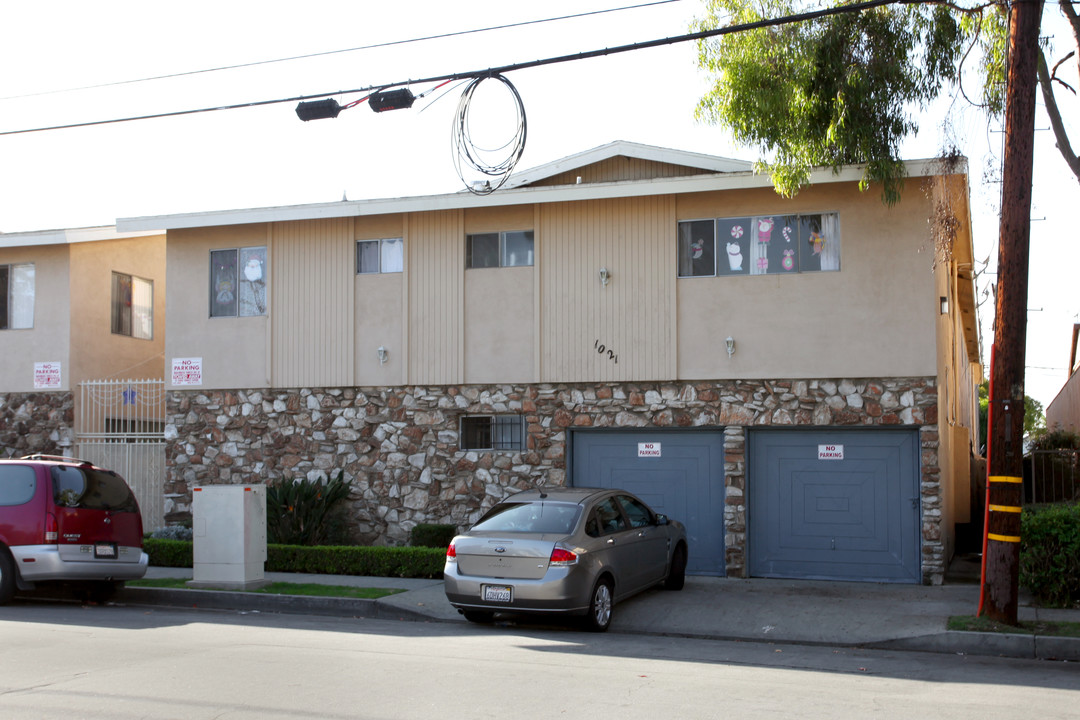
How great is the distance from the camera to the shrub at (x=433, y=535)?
51.3ft

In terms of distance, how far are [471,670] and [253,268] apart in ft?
36.8

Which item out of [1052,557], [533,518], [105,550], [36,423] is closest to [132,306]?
[36,423]

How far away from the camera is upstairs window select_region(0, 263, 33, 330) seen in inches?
798

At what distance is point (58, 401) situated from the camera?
64.4ft

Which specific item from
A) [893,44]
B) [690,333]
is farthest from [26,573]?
[893,44]

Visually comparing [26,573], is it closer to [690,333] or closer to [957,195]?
[690,333]

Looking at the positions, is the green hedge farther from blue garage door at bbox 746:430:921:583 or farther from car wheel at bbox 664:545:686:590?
blue garage door at bbox 746:430:921:583

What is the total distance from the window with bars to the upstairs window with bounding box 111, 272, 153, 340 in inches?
361

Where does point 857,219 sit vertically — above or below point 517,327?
above

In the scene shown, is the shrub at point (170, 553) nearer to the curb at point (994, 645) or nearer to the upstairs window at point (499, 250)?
the upstairs window at point (499, 250)

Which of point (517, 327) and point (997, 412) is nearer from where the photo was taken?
point (997, 412)

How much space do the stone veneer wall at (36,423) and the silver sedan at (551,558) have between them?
11505 millimetres

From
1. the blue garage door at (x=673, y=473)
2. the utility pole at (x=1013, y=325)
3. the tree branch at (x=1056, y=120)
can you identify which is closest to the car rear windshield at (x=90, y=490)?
the blue garage door at (x=673, y=473)

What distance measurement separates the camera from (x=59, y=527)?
480 inches
